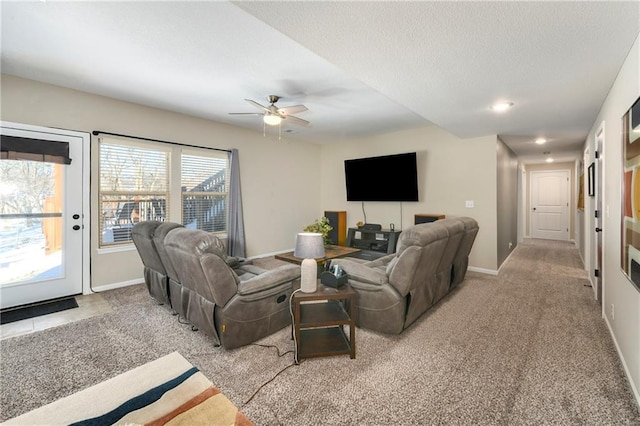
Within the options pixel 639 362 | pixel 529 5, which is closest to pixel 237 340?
pixel 639 362

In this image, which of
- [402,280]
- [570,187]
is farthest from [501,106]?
[570,187]

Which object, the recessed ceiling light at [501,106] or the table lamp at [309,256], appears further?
the recessed ceiling light at [501,106]

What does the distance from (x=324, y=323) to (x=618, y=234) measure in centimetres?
241

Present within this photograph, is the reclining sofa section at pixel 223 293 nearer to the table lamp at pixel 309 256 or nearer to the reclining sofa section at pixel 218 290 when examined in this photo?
the reclining sofa section at pixel 218 290

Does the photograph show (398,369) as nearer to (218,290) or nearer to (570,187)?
(218,290)

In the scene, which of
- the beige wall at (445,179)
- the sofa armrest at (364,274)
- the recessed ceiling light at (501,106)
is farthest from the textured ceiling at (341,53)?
the sofa armrest at (364,274)

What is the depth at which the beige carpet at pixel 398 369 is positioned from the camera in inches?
64.5

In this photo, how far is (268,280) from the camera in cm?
241

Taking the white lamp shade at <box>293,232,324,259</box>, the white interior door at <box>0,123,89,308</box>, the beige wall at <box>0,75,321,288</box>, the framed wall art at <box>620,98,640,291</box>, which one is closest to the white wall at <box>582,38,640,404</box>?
the framed wall art at <box>620,98,640,291</box>

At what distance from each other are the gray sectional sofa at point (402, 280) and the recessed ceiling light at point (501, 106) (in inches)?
58.8

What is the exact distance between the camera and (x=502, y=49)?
1985 mm

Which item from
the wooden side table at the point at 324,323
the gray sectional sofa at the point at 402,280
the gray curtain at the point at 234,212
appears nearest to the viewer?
the wooden side table at the point at 324,323

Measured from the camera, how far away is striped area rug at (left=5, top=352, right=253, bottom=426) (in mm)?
1512

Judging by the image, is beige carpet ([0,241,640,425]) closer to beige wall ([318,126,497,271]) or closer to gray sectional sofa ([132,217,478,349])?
gray sectional sofa ([132,217,478,349])
